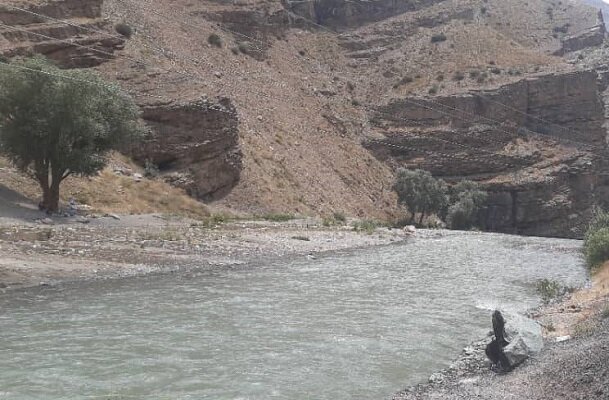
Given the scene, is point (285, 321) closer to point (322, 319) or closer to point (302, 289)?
point (322, 319)

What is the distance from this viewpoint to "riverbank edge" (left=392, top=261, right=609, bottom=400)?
1107 centimetres

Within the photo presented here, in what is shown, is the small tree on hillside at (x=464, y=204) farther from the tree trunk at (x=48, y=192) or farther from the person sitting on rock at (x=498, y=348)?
→ the person sitting on rock at (x=498, y=348)

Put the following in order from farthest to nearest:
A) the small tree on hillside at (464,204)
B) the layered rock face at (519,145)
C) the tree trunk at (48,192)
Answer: the layered rock face at (519,145), the small tree on hillside at (464,204), the tree trunk at (48,192)

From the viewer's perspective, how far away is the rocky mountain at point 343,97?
47250 mm

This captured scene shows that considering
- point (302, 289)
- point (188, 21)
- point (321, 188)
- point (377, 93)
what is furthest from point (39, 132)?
point (377, 93)

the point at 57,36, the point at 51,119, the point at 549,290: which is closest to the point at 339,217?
the point at 57,36

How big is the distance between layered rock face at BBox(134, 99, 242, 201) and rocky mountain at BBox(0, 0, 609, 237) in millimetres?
99

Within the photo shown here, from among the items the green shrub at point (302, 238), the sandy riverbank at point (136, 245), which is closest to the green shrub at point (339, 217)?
the sandy riverbank at point (136, 245)

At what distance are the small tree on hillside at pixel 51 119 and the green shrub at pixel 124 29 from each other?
77.6ft

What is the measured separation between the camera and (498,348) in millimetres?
12523

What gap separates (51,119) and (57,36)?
19957mm

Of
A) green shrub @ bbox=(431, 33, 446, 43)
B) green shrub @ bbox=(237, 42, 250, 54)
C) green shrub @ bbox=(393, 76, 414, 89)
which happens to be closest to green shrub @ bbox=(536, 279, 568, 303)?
green shrub @ bbox=(237, 42, 250, 54)

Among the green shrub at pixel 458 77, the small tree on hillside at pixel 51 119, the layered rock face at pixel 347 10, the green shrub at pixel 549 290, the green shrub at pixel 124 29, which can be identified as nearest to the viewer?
the green shrub at pixel 549 290

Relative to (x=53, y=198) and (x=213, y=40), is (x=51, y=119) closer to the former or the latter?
(x=53, y=198)
